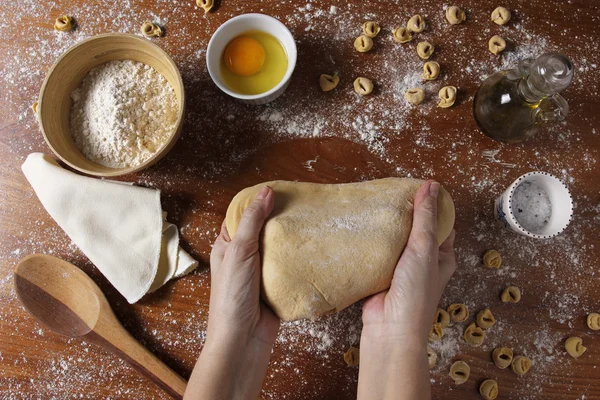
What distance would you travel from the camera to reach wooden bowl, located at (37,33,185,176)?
1229mm

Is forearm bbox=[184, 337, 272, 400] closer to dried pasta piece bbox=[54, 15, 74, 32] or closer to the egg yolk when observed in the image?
the egg yolk

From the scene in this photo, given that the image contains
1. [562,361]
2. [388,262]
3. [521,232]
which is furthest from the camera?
[562,361]

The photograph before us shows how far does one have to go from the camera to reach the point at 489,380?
1.36 m

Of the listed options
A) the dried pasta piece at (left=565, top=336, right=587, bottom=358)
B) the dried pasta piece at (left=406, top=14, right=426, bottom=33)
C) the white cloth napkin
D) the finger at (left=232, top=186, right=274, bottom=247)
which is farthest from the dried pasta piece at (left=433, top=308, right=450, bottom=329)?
the dried pasta piece at (left=406, top=14, right=426, bottom=33)

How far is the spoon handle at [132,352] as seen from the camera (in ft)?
4.39

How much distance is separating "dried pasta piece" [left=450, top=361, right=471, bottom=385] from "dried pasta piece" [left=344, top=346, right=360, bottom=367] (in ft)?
0.92

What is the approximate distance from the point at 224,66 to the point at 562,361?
134 centimetres

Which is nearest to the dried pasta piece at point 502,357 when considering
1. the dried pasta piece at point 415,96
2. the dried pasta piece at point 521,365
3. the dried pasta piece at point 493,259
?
the dried pasta piece at point 521,365

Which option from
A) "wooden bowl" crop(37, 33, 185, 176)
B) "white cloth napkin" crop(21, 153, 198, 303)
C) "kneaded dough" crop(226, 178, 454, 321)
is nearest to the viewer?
"kneaded dough" crop(226, 178, 454, 321)

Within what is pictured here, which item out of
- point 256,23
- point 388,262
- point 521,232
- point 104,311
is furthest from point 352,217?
point 104,311

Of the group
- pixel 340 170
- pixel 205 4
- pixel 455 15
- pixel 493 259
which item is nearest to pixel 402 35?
pixel 455 15

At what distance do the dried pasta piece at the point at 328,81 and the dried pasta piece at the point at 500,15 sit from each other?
1.70 ft

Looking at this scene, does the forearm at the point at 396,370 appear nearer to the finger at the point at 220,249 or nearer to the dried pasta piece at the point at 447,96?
the finger at the point at 220,249

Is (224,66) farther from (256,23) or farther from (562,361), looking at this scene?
(562,361)
